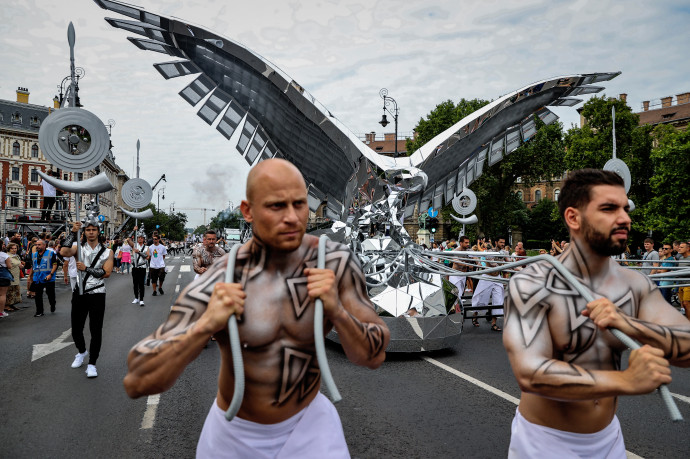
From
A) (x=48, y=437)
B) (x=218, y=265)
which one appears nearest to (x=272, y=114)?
(x=48, y=437)

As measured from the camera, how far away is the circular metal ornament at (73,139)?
5.03 m

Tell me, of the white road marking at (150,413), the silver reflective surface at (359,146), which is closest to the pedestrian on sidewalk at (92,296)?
the white road marking at (150,413)

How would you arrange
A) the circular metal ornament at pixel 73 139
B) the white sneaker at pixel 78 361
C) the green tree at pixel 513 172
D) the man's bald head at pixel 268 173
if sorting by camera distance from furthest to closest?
the green tree at pixel 513 172, the white sneaker at pixel 78 361, the circular metal ornament at pixel 73 139, the man's bald head at pixel 268 173

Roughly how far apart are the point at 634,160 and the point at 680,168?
695 cm

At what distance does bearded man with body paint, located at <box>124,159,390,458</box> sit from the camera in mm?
1619

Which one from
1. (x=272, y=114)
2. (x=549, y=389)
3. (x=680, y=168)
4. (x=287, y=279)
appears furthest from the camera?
(x=680, y=168)

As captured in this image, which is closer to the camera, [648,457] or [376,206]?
[648,457]

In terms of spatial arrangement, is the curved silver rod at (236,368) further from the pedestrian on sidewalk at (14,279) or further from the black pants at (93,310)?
the pedestrian on sidewalk at (14,279)

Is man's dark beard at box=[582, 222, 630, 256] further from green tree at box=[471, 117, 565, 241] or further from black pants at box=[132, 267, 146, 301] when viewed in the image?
green tree at box=[471, 117, 565, 241]

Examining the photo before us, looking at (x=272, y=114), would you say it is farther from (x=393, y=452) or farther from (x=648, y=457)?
(x=648, y=457)

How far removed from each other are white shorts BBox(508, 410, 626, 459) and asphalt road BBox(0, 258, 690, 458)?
6.15 feet

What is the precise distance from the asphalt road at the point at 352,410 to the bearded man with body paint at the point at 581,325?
1960 mm

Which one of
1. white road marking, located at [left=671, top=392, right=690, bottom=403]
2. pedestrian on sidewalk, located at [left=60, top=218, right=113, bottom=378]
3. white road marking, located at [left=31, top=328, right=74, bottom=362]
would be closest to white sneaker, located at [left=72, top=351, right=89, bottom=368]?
pedestrian on sidewalk, located at [left=60, top=218, right=113, bottom=378]

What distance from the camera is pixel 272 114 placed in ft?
21.0
